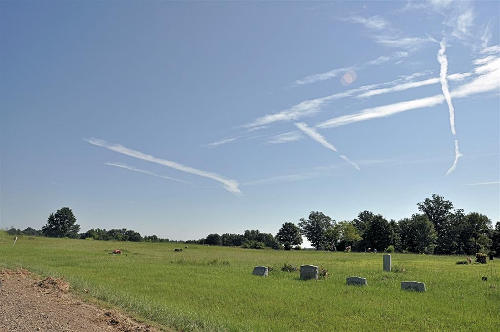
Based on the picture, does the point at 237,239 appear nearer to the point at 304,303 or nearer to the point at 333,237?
the point at 333,237

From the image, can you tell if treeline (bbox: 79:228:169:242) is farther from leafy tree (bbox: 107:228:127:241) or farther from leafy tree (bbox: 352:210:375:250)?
leafy tree (bbox: 352:210:375:250)

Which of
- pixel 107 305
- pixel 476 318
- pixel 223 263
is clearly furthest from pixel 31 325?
pixel 223 263

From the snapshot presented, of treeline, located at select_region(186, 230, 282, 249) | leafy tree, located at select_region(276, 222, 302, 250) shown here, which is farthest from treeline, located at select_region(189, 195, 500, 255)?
treeline, located at select_region(186, 230, 282, 249)

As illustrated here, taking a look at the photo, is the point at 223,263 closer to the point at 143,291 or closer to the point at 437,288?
the point at 143,291

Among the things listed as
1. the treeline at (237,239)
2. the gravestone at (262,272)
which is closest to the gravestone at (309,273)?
the gravestone at (262,272)

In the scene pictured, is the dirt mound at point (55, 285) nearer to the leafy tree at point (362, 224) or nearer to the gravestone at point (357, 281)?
the gravestone at point (357, 281)

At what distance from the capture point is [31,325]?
1183cm

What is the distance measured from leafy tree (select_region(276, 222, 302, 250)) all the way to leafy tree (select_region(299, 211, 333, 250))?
327 centimetres

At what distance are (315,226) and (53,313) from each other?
481 feet

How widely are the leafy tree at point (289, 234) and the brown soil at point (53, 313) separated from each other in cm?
13917

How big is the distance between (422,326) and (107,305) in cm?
1174

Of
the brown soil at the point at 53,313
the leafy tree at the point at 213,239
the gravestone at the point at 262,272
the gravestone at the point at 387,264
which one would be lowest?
the brown soil at the point at 53,313

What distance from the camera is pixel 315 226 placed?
155125mm

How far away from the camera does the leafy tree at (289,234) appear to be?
153 metres
